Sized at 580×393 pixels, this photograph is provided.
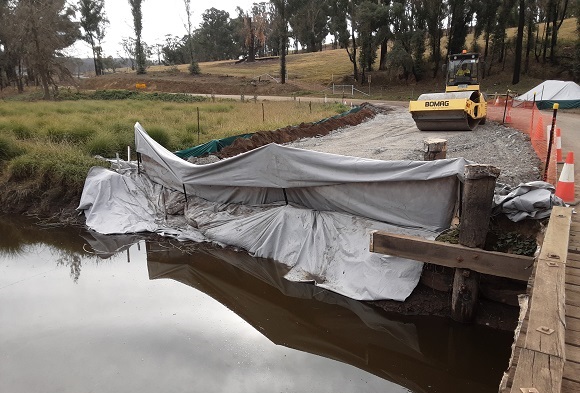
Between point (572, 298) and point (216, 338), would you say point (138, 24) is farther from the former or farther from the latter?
point (572, 298)

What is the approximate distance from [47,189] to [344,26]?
3471cm

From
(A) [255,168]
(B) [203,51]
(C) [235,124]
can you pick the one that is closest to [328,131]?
(C) [235,124]

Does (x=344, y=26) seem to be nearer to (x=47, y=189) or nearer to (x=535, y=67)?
(x=535, y=67)

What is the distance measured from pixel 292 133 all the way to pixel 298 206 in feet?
23.6

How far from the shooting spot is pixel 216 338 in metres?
5.12

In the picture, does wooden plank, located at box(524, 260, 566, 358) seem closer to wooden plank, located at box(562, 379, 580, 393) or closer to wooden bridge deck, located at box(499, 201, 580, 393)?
wooden bridge deck, located at box(499, 201, 580, 393)

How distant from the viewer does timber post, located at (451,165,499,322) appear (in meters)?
4.55

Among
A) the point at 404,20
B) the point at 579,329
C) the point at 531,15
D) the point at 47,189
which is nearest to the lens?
the point at 579,329

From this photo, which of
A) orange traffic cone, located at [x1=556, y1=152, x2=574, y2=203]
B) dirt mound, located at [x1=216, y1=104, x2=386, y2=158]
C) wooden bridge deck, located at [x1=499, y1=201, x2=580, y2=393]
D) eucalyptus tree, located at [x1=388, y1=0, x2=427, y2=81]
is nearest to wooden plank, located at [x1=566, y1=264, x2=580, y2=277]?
wooden bridge deck, located at [x1=499, y1=201, x2=580, y2=393]

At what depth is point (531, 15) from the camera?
3231 centimetres

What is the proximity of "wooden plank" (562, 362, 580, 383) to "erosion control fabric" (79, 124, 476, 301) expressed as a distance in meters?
2.95

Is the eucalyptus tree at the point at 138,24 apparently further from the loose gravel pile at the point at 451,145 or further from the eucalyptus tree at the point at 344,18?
the loose gravel pile at the point at 451,145

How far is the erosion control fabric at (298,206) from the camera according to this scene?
5.54m

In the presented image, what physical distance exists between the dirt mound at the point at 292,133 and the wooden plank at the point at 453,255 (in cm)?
595
